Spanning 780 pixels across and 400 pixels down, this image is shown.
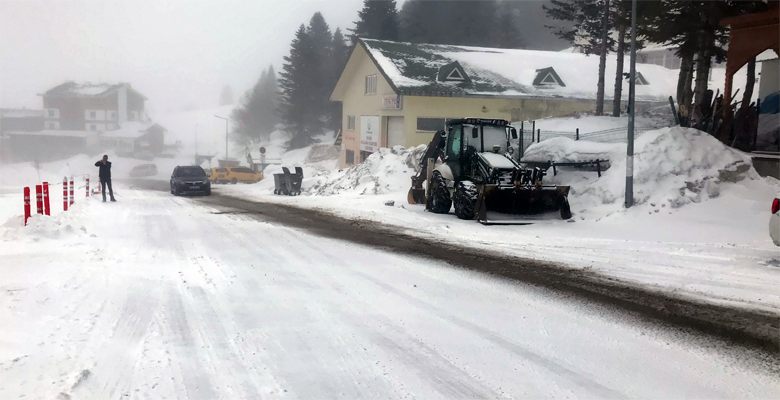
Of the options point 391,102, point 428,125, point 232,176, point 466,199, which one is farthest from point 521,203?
point 232,176

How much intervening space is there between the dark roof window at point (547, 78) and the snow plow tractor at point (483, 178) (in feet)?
72.1

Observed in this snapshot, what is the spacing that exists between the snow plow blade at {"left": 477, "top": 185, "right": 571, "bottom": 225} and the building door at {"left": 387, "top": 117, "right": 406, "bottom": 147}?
2072 cm

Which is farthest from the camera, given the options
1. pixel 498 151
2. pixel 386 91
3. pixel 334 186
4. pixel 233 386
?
pixel 386 91

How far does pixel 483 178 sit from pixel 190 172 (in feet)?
60.2

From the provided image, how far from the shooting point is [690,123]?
58.7 ft

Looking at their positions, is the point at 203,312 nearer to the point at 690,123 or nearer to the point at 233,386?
the point at 233,386

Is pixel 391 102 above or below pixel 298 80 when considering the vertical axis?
below

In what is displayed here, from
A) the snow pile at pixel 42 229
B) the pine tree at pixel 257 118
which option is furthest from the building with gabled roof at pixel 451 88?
the pine tree at pixel 257 118

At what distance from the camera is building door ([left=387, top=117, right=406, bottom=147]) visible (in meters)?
34.2

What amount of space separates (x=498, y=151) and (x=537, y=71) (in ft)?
80.5

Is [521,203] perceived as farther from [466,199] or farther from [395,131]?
[395,131]

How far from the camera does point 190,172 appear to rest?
27703 mm

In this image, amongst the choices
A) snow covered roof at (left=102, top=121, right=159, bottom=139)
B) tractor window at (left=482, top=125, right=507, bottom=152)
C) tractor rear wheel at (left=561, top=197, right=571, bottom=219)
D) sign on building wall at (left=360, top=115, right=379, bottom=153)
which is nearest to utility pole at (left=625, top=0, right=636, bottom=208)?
tractor rear wheel at (left=561, top=197, right=571, bottom=219)

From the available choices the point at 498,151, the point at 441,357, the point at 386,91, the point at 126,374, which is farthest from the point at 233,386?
the point at 386,91
